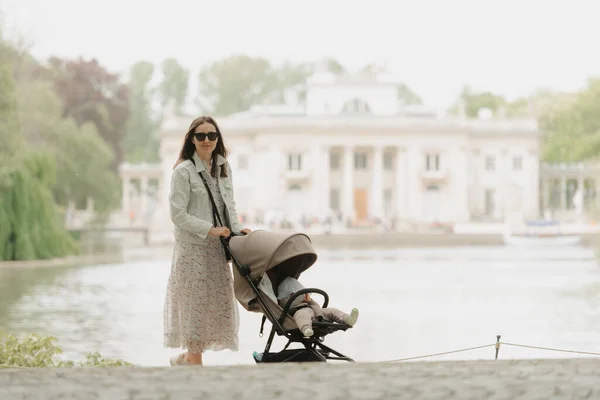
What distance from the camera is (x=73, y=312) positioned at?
15.8 m

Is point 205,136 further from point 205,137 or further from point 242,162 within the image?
point 242,162

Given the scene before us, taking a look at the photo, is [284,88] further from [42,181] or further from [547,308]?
[547,308]

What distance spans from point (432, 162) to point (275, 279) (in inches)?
2510

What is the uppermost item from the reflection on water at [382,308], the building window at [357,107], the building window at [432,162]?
the building window at [357,107]

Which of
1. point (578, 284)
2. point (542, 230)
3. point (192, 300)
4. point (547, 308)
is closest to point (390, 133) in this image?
point (542, 230)

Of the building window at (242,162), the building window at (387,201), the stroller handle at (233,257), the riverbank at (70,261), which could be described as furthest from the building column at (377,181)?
the stroller handle at (233,257)

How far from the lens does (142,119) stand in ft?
301

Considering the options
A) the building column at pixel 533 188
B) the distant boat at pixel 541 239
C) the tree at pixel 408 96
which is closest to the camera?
the distant boat at pixel 541 239

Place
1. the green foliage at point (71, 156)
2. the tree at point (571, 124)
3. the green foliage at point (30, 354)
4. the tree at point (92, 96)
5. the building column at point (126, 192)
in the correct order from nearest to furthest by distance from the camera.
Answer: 1. the green foliage at point (30, 354)
2. the green foliage at point (71, 156)
3. the tree at point (92, 96)
4. the tree at point (571, 124)
5. the building column at point (126, 192)

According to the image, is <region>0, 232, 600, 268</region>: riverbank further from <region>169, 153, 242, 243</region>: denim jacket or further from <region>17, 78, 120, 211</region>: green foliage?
<region>169, 153, 242, 243</region>: denim jacket

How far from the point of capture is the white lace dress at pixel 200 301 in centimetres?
634

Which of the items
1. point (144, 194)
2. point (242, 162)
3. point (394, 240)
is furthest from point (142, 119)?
point (394, 240)

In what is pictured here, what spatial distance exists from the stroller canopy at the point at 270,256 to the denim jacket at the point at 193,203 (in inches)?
9.4

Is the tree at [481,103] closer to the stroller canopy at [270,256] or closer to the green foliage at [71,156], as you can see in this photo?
the green foliage at [71,156]
